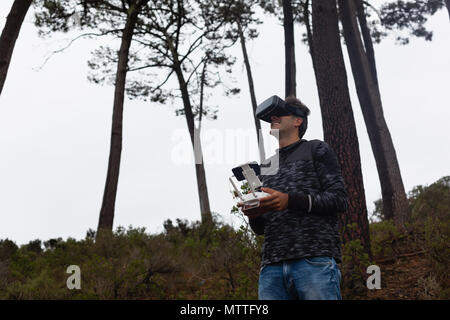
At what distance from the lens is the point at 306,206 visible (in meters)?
2.48

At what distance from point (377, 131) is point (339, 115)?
210 inches

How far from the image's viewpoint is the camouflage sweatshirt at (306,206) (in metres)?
2.50

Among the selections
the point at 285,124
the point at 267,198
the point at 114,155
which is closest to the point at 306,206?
the point at 267,198

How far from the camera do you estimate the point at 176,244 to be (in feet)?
39.9

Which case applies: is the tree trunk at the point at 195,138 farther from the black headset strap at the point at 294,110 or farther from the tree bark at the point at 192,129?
the black headset strap at the point at 294,110

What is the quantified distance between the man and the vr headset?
24 millimetres

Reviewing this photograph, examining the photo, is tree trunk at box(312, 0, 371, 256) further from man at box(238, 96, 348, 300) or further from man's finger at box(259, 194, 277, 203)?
man's finger at box(259, 194, 277, 203)

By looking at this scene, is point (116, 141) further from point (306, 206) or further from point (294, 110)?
point (306, 206)

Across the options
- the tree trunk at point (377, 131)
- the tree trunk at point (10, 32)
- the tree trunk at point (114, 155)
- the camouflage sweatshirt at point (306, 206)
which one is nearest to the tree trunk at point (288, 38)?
the tree trunk at point (377, 131)

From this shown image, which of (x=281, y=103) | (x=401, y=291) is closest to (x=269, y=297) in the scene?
(x=281, y=103)

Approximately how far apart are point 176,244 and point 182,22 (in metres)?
9.06
